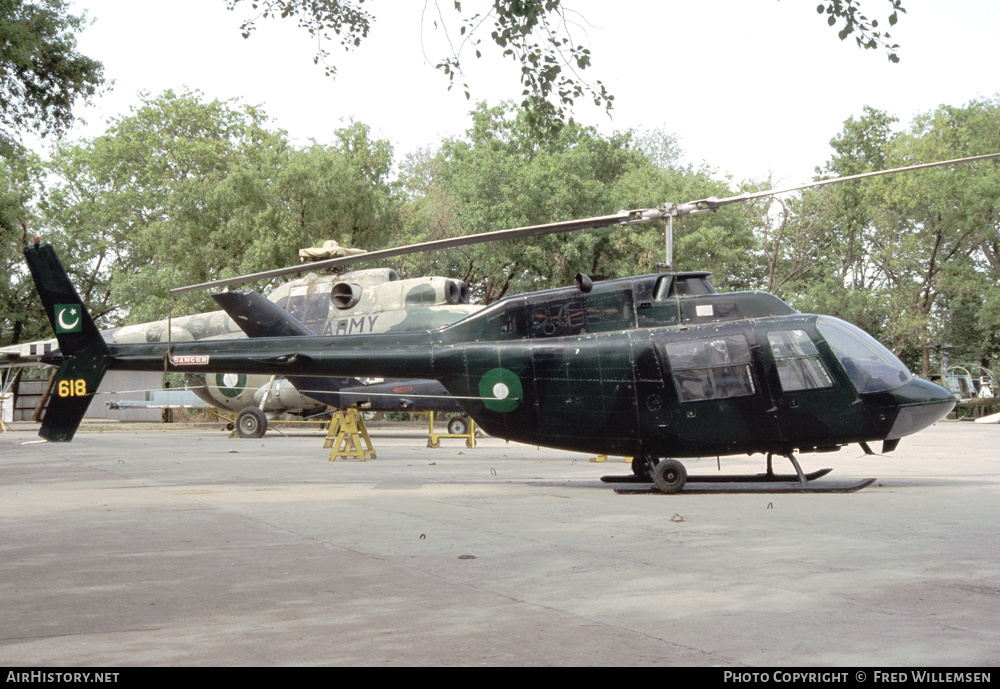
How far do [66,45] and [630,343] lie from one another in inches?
417

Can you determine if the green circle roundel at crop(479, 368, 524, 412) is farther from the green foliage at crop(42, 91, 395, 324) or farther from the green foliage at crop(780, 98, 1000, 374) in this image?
the green foliage at crop(780, 98, 1000, 374)

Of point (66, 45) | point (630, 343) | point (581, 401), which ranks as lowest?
point (581, 401)

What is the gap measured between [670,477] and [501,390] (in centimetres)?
244

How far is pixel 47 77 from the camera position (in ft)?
47.7

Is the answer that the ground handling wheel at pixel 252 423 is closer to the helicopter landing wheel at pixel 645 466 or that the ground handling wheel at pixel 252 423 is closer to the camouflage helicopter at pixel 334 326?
the camouflage helicopter at pixel 334 326

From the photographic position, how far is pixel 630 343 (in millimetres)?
11320

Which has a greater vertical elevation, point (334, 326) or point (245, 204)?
point (245, 204)

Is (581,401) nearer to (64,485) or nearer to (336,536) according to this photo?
(336,536)

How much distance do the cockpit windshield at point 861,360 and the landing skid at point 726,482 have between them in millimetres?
1225

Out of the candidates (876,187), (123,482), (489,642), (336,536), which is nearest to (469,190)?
(876,187)

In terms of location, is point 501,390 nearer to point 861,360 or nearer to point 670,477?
point 670,477

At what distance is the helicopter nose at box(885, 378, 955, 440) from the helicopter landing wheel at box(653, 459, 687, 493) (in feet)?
8.05

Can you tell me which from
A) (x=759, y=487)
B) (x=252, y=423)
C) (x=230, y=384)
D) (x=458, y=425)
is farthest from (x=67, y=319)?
(x=458, y=425)

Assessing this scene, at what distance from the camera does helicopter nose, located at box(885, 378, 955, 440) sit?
35.2ft
